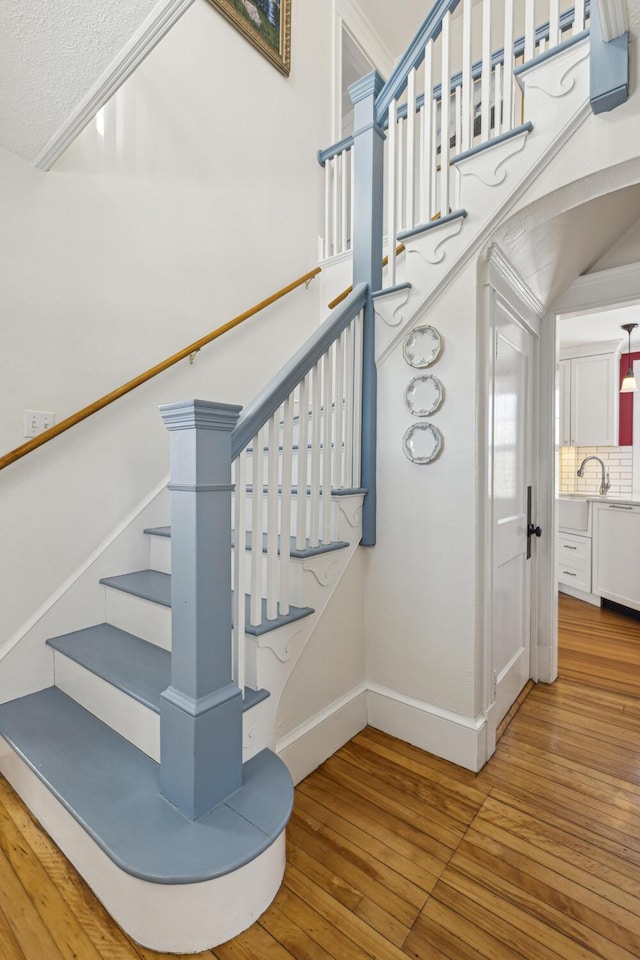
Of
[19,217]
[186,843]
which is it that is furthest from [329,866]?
[19,217]

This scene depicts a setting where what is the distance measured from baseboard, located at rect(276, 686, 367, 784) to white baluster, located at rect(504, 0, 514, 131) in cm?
235

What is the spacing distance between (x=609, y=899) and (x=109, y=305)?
2775mm

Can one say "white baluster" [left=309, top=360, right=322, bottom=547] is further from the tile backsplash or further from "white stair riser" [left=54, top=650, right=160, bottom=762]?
the tile backsplash

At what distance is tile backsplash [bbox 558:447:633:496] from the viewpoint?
4551 mm

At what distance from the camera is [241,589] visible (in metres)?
1.34

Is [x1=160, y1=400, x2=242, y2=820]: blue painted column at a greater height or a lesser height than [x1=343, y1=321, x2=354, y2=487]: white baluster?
lesser

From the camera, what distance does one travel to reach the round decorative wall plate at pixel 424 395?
1813 millimetres

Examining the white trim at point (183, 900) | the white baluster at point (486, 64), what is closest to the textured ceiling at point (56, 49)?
the white baluster at point (486, 64)

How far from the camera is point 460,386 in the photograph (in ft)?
5.80

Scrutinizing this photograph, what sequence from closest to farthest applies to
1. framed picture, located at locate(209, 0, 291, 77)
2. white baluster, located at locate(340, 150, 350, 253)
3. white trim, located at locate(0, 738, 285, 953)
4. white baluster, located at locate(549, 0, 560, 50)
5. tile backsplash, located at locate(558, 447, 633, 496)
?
white trim, located at locate(0, 738, 285, 953)
white baluster, located at locate(549, 0, 560, 50)
framed picture, located at locate(209, 0, 291, 77)
white baluster, located at locate(340, 150, 350, 253)
tile backsplash, located at locate(558, 447, 633, 496)

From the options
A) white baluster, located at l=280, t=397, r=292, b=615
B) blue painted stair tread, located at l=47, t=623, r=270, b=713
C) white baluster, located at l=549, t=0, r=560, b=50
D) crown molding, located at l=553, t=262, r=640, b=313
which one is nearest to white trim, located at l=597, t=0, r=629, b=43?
white baluster, located at l=549, t=0, r=560, b=50

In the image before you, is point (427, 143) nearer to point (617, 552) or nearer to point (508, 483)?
point (508, 483)

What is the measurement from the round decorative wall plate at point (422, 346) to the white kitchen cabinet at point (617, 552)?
2.70 m

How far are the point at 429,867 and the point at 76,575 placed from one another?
66.2 inches
